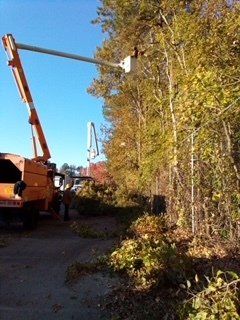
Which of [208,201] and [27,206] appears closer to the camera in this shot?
[208,201]

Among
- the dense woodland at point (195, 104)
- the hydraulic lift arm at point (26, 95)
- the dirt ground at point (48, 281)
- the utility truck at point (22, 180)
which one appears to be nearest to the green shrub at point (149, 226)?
the dense woodland at point (195, 104)

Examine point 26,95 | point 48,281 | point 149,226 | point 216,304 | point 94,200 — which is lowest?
point 48,281

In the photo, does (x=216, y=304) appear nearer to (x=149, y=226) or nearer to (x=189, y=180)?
(x=189, y=180)

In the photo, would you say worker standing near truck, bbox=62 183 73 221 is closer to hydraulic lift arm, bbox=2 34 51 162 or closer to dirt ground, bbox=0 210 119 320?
hydraulic lift arm, bbox=2 34 51 162

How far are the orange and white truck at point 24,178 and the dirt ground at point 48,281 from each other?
1.80 metres

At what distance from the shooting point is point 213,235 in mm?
10891

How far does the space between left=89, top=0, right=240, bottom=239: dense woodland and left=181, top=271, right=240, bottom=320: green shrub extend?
6.25 feet

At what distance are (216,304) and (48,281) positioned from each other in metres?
4.40

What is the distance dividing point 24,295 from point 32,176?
9.93 m

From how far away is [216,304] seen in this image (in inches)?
222

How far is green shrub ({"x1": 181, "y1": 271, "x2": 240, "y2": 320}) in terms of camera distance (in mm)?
5535

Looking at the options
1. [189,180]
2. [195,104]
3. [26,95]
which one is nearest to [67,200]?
[26,95]

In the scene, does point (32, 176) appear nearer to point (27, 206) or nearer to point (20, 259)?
point (27, 206)

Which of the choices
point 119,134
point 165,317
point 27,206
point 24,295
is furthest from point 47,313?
point 119,134
